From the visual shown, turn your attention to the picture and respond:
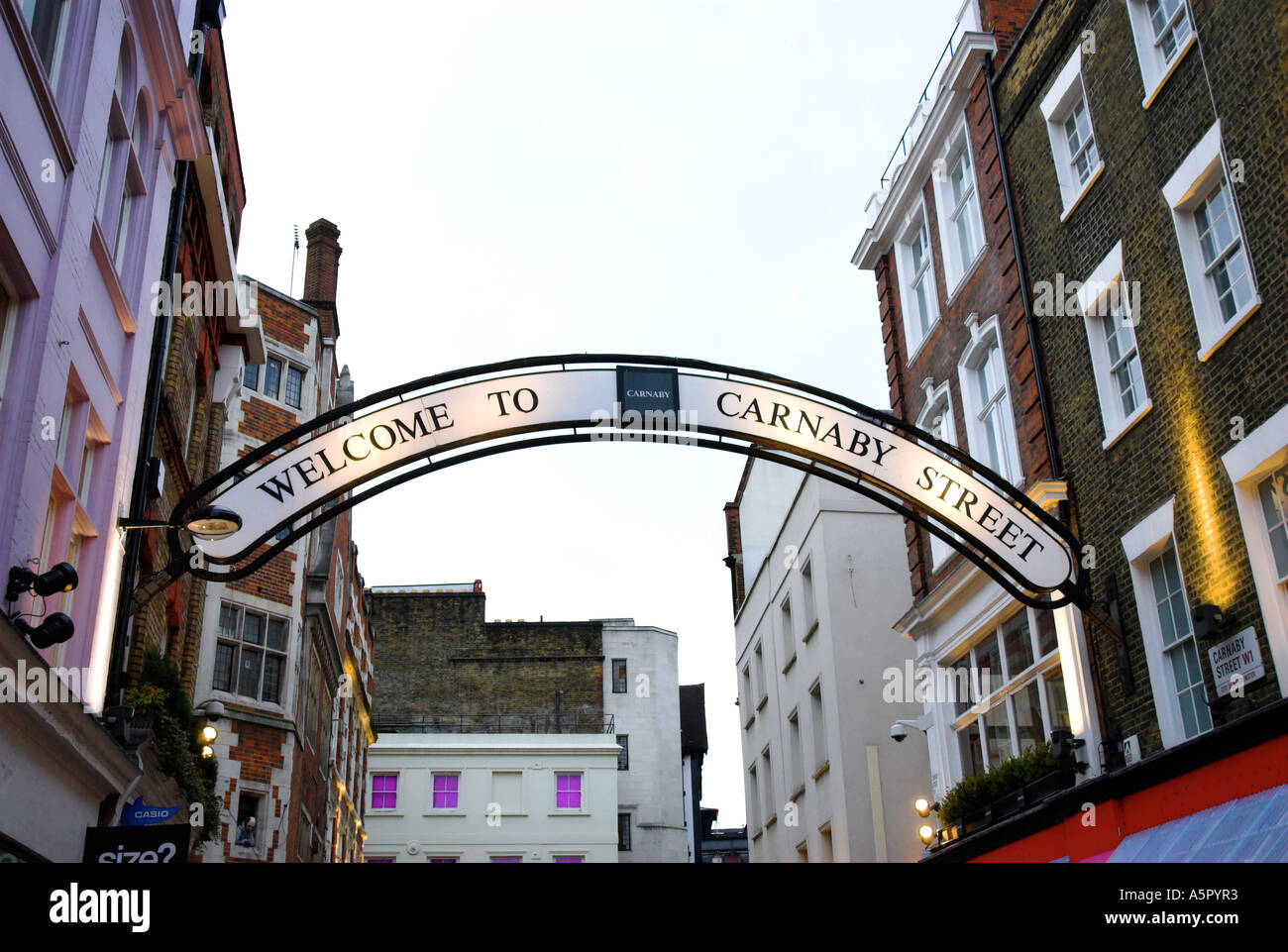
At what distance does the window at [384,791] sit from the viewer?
155 ft

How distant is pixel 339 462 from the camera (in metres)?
10.9

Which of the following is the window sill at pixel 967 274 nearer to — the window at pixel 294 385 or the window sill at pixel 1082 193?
the window sill at pixel 1082 193

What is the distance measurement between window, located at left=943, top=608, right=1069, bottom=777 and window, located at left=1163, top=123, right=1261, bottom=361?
4.42 metres

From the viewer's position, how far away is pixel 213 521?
9945 millimetres

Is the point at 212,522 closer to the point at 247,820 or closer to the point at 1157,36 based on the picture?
the point at 1157,36

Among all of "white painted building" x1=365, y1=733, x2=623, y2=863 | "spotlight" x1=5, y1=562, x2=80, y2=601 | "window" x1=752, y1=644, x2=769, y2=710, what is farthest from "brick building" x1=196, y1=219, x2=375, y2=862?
"spotlight" x1=5, y1=562, x2=80, y2=601

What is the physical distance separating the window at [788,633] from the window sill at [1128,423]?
15692 mm

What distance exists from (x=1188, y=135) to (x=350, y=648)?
99.6ft

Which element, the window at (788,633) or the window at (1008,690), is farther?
the window at (788,633)

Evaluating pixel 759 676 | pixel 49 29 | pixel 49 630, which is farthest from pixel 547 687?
pixel 49 630

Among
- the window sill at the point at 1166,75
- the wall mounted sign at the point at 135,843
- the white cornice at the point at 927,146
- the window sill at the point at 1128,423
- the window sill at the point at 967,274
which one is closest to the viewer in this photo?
the wall mounted sign at the point at 135,843

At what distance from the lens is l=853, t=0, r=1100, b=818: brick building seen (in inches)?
667

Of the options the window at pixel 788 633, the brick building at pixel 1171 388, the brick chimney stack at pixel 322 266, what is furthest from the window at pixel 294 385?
the brick building at pixel 1171 388
